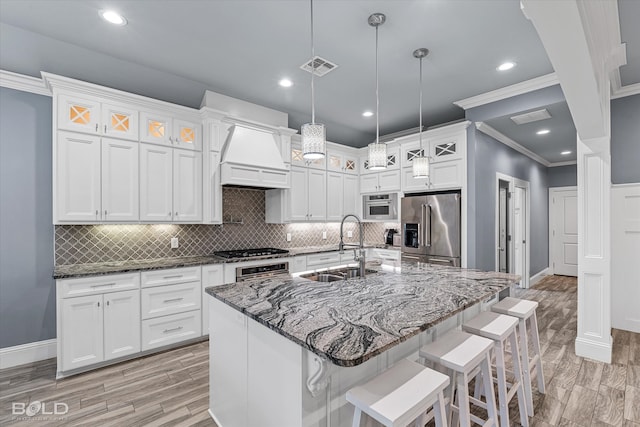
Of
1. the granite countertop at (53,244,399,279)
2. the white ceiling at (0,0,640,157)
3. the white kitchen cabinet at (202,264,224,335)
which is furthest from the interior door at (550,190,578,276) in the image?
the white kitchen cabinet at (202,264,224,335)

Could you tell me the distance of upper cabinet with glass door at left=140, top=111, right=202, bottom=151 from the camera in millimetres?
3168

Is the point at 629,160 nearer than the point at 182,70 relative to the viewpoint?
No

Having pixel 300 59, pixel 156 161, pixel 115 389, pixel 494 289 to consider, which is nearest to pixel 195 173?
pixel 156 161

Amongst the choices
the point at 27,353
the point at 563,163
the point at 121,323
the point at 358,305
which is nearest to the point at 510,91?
the point at 358,305

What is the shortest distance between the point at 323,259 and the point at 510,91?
131 inches

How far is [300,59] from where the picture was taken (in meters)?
3.03

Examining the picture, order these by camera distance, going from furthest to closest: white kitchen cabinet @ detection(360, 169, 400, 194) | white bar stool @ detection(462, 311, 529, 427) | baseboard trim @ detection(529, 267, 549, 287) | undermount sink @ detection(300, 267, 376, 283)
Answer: baseboard trim @ detection(529, 267, 549, 287) → white kitchen cabinet @ detection(360, 169, 400, 194) → undermount sink @ detection(300, 267, 376, 283) → white bar stool @ detection(462, 311, 529, 427)

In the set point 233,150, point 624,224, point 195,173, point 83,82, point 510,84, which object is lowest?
point 624,224

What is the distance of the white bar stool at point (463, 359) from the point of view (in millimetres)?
1475

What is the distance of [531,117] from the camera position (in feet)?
12.6

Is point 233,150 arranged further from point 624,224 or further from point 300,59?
point 624,224

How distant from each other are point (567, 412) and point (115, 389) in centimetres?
349

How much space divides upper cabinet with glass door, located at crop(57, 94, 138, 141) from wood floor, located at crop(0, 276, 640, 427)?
2.27 metres

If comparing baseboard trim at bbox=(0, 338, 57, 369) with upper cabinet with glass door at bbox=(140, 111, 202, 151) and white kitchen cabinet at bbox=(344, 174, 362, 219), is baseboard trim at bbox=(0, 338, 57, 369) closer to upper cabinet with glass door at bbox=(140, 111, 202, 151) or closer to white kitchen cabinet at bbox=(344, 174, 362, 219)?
upper cabinet with glass door at bbox=(140, 111, 202, 151)
